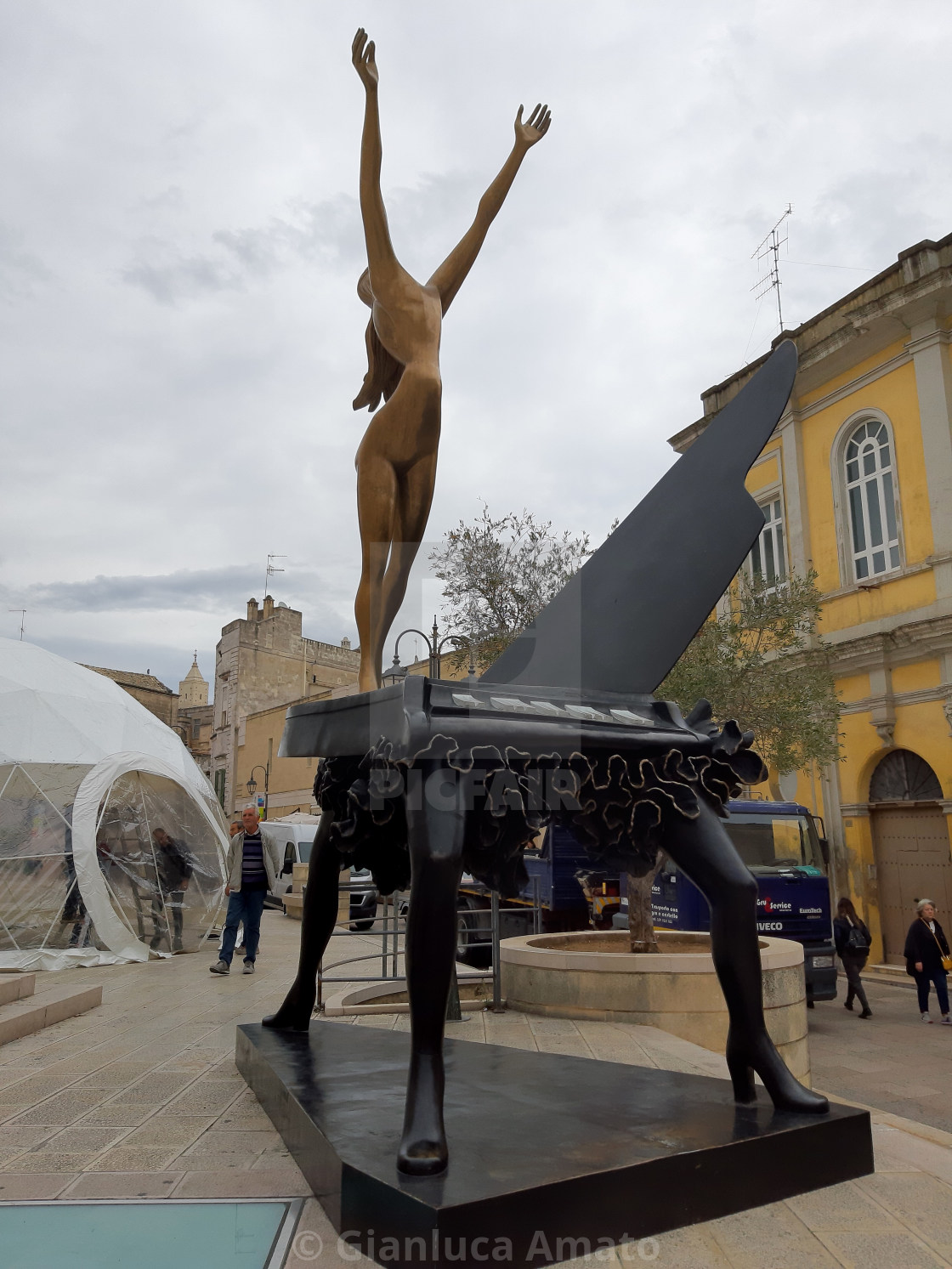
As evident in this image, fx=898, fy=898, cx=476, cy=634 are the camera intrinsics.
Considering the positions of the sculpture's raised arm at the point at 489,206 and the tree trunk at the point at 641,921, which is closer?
the sculpture's raised arm at the point at 489,206

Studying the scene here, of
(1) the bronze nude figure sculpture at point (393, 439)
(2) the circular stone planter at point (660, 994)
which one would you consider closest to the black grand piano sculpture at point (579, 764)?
(1) the bronze nude figure sculpture at point (393, 439)

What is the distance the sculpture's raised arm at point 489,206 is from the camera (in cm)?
444

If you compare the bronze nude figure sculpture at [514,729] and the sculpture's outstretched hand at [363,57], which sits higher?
the sculpture's outstretched hand at [363,57]

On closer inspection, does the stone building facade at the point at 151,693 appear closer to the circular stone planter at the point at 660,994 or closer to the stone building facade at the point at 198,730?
the stone building facade at the point at 198,730

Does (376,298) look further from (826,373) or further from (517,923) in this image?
(826,373)

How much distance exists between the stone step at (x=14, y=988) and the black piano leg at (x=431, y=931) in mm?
5278

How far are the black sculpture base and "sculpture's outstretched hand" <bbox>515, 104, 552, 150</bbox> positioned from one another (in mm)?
4298

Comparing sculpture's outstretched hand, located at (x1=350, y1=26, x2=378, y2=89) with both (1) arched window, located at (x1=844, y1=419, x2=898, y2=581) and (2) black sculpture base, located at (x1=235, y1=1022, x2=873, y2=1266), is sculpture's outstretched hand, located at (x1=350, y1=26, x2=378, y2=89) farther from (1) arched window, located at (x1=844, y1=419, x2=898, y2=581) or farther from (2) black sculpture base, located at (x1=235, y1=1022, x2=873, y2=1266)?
(1) arched window, located at (x1=844, y1=419, x2=898, y2=581)

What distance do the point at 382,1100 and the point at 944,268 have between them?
17.7 metres

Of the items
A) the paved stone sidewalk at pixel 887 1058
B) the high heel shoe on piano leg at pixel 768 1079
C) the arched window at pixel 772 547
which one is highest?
the arched window at pixel 772 547

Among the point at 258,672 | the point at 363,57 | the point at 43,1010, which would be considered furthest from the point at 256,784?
the point at 363,57

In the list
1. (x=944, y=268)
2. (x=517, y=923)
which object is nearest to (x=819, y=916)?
(x=517, y=923)

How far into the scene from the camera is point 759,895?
1100cm

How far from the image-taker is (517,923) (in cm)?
1364
